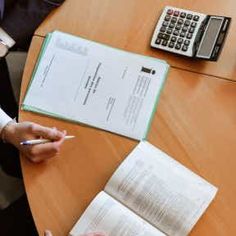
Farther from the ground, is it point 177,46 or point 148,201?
point 177,46

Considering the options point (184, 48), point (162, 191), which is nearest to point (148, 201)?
point (162, 191)

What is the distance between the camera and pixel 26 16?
1107 millimetres

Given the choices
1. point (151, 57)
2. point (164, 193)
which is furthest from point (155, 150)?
point (151, 57)

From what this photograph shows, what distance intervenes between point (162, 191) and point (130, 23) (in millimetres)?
418

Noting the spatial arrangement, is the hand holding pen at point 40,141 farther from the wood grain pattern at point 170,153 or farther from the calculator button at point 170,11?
the calculator button at point 170,11

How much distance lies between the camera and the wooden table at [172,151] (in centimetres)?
90

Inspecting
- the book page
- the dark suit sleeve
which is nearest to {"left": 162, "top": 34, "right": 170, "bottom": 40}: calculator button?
the dark suit sleeve

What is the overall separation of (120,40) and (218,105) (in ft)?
0.89

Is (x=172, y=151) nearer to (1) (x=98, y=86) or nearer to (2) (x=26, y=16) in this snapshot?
(1) (x=98, y=86)

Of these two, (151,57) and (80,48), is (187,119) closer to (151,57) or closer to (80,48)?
(151,57)

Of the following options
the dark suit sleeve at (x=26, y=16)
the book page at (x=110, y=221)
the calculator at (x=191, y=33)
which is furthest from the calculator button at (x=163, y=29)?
the book page at (x=110, y=221)

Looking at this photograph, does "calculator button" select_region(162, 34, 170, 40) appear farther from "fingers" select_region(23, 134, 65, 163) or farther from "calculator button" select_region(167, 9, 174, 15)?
"fingers" select_region(23, 134, 65, 163)

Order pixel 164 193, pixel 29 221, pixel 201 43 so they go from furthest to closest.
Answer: pixel 29 221 < pixel 201 43 < pixel 164 193

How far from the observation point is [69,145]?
0.97 meters
